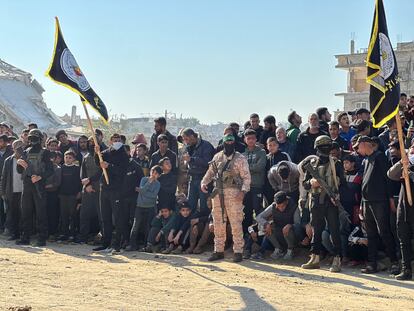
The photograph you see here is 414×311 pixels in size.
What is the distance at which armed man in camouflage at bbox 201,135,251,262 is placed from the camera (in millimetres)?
10484

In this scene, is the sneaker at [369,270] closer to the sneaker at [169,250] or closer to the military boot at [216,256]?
the military boot at [216,256]

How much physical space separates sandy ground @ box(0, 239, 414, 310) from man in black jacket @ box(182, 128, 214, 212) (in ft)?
4.74

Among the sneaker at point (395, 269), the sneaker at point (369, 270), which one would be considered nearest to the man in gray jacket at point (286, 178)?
the sneaker at point (369, 270)

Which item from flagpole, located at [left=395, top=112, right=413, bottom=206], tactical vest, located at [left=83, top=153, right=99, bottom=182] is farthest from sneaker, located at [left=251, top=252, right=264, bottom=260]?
tactical vest, located at [left=83, top=153, right=99, bottom=182]

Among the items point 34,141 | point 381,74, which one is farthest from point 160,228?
point 381,74

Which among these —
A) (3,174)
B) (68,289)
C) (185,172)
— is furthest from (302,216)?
(3,174)

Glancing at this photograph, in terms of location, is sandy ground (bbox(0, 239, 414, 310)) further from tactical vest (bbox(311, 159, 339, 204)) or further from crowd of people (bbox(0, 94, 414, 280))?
tactical vest (bbox(311, 159, 339, 204))

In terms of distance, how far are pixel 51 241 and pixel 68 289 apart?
18.2ft

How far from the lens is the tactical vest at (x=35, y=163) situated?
41.0 ft

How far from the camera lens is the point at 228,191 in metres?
10.5

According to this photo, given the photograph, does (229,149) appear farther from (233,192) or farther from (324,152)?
(324,152)

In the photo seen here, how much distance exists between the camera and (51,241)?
13.3m

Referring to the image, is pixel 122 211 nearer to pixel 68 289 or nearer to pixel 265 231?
pixel 265 231

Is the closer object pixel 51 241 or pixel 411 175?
pixel 411 175
